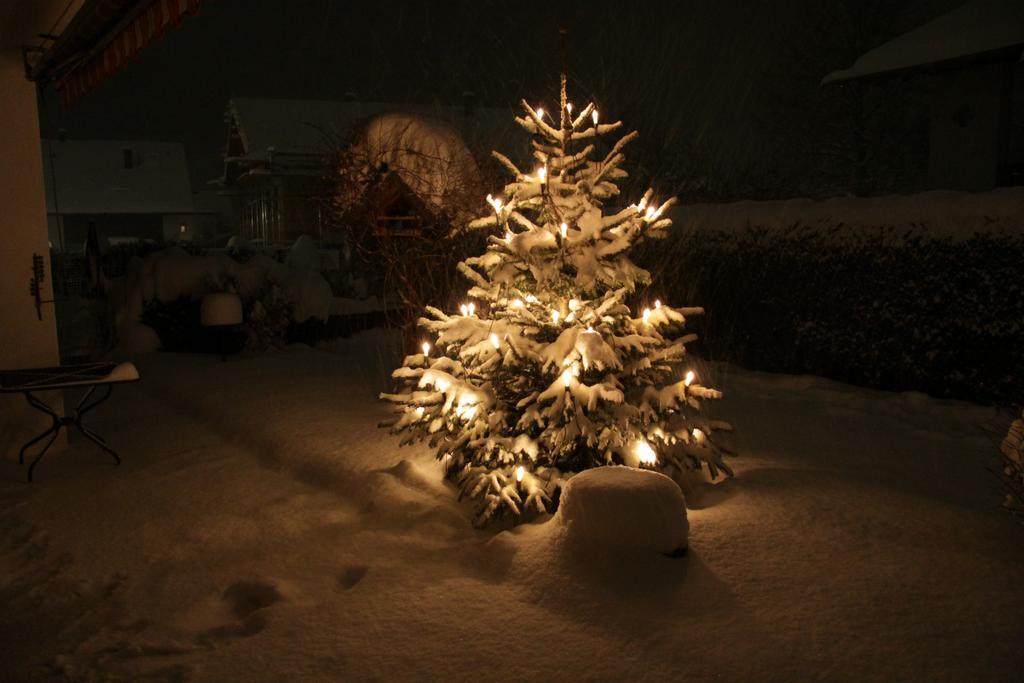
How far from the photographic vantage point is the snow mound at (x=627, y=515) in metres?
3.82

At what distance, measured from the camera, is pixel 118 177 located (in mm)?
43438

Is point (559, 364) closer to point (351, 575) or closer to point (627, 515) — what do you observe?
point (627, 515)

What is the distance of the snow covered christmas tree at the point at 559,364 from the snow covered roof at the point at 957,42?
34.4ft

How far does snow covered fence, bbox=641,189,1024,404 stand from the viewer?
7.74m

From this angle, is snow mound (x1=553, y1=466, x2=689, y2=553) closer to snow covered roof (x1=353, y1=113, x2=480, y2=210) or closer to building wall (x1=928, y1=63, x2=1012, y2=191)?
snow covered roof (x1=353, y1=113, x2=480, y2=210)

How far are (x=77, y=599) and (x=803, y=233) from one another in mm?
8560

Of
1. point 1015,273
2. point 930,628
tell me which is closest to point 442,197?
point 1015,273

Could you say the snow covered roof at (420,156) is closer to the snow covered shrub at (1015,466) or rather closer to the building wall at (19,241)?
the building wall at (19,241)

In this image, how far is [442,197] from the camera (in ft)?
29.7

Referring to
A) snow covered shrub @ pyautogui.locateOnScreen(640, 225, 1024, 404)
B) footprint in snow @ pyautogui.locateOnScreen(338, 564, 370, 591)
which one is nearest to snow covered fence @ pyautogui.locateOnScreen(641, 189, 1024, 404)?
snow covered shrub @ pyautogui.locateOnScreen(640, 225, 1024, 404)

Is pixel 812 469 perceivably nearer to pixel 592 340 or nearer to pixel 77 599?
pixel 592 340

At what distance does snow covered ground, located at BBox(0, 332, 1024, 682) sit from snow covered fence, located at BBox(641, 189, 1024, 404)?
1.69 metres

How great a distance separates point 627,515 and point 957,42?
12512 millimetres

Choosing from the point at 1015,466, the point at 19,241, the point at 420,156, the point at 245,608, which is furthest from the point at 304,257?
the point at 1015,466
